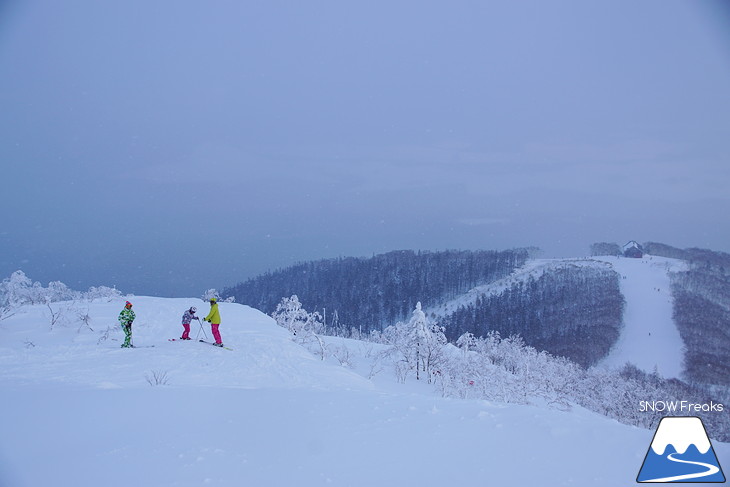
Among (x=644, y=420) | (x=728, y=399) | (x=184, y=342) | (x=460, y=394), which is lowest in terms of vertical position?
(x=728, y=399)

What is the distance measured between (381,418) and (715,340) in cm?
10258

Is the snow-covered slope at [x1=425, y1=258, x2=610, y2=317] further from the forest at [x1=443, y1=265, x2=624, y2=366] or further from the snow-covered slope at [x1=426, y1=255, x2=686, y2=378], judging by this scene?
the forest at [x1=443, y1=265, x2=624, y2=366]

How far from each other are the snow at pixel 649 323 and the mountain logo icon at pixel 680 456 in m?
79.9

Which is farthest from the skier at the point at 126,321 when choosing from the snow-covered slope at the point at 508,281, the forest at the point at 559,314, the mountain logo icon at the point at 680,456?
the snow-covered slope at the point at 508,281

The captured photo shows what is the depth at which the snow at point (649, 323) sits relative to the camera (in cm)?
7519

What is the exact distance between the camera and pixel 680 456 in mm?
4438

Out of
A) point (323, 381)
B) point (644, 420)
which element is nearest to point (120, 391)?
point (323, 381)

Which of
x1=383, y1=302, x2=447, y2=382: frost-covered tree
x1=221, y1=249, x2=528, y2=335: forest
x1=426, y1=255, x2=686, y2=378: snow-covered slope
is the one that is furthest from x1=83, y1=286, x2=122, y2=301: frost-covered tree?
x1=221, y1=249, x2=528, y2=335: forest

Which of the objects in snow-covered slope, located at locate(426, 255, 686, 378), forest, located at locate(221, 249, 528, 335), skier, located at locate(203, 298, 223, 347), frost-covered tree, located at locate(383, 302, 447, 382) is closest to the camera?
skier, located at locate(203, 298, 223, 347)

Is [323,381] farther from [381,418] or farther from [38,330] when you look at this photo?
[38,330]

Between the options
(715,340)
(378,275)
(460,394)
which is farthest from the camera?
(378,275)

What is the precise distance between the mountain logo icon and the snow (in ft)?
262

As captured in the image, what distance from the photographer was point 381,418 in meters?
5.98

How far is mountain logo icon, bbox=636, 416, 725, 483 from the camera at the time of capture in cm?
424
